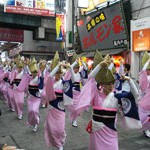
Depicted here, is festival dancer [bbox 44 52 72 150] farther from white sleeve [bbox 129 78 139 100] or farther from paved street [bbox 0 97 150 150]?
white sleeve [bbox 129 78 139 100]

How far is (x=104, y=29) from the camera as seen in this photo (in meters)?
17.0

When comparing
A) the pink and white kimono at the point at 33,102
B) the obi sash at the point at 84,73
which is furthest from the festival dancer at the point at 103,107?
the obi sash at the point at 84,73

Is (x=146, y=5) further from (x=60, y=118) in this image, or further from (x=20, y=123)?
(x=60, y=118)

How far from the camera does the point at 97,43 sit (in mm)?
18203

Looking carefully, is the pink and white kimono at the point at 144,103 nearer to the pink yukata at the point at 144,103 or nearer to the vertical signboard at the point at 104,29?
the pink yukata at the point at 144,103

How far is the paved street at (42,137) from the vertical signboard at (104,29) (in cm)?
715

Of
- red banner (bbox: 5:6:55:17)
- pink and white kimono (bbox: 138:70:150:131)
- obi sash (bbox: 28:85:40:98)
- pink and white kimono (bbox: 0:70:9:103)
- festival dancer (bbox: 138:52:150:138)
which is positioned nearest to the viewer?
pink and white kimono (bbox: 138:70:150:131)

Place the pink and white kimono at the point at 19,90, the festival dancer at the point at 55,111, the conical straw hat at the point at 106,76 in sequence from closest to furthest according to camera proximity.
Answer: the conical straw hat at the point at 106,76 → the festival dancer at the point at 55,111 → the pink and white kimono at the point at 19,90

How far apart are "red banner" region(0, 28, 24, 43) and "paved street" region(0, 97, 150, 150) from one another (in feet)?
65.6

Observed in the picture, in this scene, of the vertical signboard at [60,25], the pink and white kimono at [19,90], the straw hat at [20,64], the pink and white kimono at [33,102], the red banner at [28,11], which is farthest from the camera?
the red banner at [28,11]

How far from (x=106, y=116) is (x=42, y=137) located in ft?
11.5

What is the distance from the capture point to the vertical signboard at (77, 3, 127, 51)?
50.6ft

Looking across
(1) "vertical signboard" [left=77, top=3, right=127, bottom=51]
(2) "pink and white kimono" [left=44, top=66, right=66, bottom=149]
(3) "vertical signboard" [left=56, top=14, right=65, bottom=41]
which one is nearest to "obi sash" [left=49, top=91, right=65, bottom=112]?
(2) "pink and white kimono" [left=44, top=66, right=66, bottom=149]

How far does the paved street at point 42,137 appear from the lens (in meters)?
6.74
